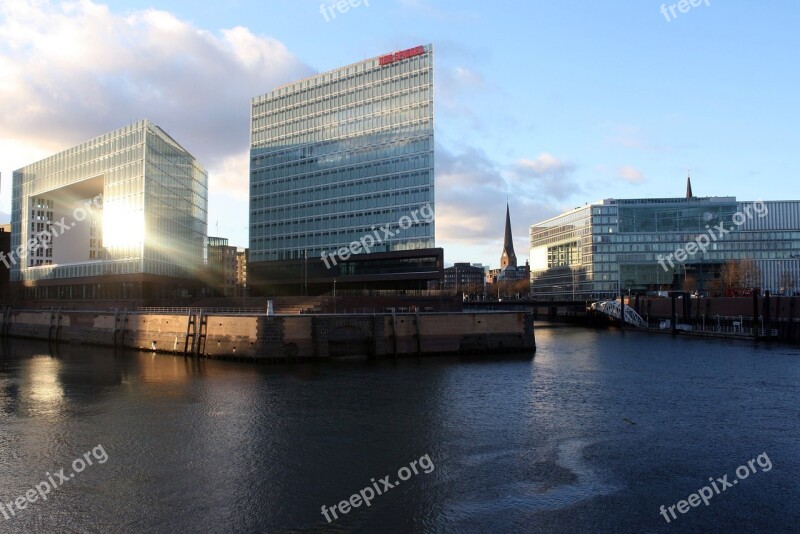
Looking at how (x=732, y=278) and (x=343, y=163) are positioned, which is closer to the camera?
(x=343, y=163)

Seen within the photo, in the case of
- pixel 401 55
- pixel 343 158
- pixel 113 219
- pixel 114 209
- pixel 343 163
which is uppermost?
pixel 401 55

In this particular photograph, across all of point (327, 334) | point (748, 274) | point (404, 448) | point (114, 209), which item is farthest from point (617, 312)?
point (404, 448)

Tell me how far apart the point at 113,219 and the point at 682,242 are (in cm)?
15211

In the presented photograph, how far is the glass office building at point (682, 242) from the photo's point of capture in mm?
173375

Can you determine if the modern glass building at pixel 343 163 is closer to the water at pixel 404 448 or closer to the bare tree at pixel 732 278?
the water at pixel 404 448

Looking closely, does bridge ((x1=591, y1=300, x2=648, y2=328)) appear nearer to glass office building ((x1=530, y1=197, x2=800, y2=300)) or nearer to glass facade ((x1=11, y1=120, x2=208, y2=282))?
glass office building ((x1=530, y1=197, x2=800, y2=300))

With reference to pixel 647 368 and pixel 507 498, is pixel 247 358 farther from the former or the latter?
pixel 507 498

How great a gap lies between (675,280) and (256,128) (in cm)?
12407

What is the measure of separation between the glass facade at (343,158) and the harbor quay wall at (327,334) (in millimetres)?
41237

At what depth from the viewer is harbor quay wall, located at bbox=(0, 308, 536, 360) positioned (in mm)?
61656

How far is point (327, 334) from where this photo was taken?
62.6 metres

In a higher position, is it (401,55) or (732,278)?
(401,55)

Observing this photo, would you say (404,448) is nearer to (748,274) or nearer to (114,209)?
(114,209)

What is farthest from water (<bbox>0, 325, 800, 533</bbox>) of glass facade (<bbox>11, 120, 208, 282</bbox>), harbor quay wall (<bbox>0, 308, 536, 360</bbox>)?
glass facade (<bbox>11, 120, 208, 282</bbox>)
